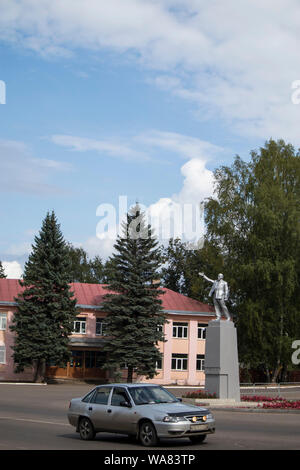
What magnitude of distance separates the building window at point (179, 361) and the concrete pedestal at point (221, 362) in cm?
3175

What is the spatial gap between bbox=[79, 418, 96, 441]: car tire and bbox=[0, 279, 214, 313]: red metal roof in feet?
150

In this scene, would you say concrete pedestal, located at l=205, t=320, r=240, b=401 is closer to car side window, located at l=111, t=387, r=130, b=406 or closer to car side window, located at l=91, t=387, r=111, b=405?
car side window, located at l=91, t=387, r=111, b=405

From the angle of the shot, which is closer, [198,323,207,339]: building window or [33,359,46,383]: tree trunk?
[33,359,46,383]: tree trunk

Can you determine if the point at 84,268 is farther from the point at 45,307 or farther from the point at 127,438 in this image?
the point at 127,438

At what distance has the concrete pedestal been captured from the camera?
29484 mm

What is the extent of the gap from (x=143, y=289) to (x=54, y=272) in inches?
298

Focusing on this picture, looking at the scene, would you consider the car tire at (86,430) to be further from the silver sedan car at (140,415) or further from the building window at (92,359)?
the building window at (92,359)

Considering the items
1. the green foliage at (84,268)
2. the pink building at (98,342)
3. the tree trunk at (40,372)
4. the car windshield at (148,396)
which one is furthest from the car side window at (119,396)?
the green foliage at (84,268)

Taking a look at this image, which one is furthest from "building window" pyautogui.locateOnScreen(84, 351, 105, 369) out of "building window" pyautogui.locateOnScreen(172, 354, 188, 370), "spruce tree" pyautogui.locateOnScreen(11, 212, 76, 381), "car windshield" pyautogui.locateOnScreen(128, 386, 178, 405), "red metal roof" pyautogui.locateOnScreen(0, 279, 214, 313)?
"car windshield" pyautogui.locateOnScreen(128, 386, 178, 405)

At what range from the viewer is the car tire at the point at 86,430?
49.0ft

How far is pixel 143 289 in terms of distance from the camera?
54562 millimetres

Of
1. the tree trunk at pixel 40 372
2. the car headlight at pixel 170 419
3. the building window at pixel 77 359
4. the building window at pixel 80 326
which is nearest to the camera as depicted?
the car headlight at pixel 170 419

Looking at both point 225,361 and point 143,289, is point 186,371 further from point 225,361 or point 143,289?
point 225,361

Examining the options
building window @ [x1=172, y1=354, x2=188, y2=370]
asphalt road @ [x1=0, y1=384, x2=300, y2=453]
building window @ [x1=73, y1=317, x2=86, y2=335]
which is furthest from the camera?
building window @ [x1=172, y1=354, x2=188, y2=370]
